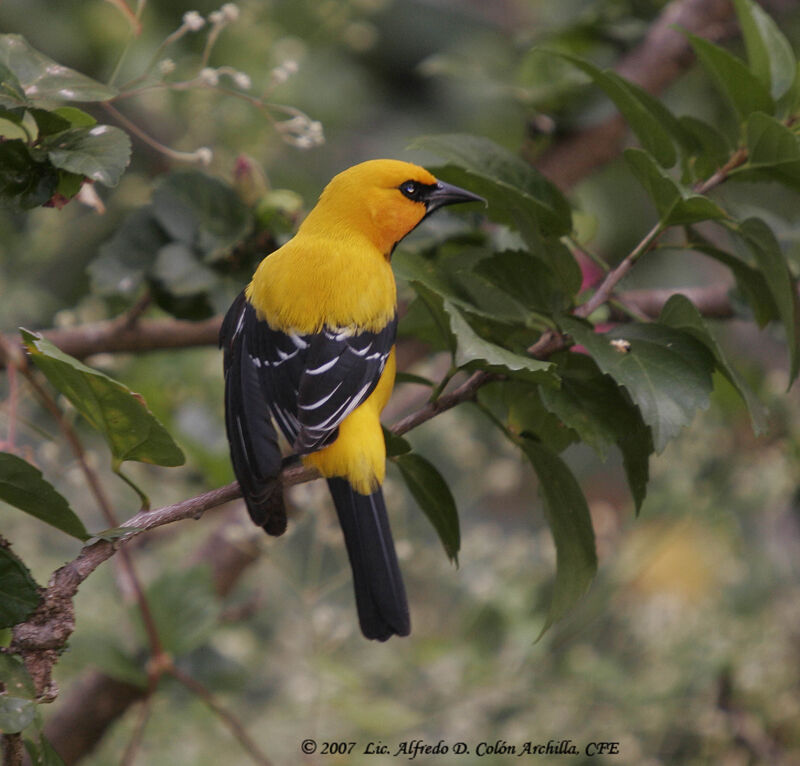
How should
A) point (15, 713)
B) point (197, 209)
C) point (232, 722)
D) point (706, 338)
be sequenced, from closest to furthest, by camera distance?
point (15, 713)
point (706, 338)
point (232, 722)
point (197, 209)

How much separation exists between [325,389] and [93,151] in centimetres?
31

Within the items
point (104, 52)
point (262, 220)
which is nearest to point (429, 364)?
point (262, 220)

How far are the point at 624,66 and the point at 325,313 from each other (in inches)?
42.0

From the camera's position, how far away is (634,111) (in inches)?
37.4

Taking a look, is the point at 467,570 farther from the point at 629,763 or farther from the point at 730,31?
the point at 730,31

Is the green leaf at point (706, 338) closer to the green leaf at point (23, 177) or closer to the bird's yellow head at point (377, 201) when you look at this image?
the bird's yellow head at point (377, 201)

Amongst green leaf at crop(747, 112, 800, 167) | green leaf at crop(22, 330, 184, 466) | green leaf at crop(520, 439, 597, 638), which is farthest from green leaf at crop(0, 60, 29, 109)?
green leaf at crop(747, 112, 800, 167)

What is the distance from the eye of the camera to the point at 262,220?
4.26 feet

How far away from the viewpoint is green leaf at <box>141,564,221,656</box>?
1.36 m

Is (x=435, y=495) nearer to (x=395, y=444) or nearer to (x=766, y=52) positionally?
(x=395, y=444)

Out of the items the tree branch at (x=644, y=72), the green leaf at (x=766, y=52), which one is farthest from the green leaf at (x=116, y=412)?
the tree branch at (x=644, y=72)

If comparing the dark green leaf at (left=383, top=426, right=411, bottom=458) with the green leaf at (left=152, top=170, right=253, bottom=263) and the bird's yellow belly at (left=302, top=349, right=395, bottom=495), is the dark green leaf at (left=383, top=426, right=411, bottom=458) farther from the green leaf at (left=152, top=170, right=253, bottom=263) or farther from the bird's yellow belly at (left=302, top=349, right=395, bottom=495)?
the green leaf at (left=152, top=170, right=253, bottom=263)

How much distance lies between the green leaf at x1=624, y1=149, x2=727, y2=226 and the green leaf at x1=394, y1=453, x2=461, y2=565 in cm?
34

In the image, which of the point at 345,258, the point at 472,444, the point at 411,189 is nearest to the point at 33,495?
the point at 345,258
